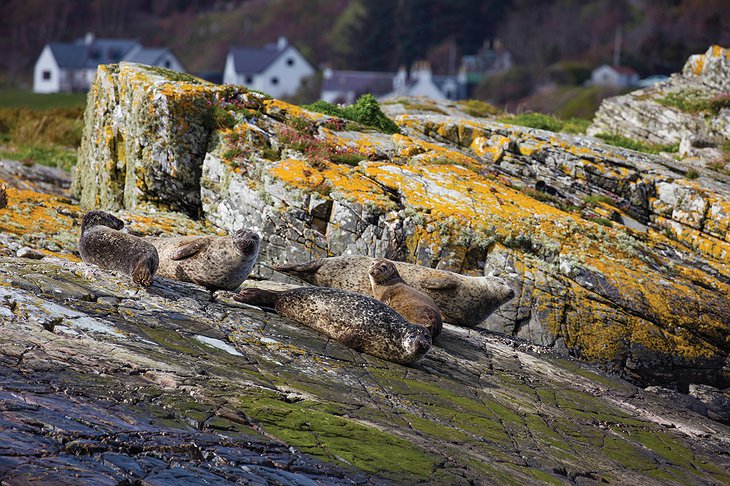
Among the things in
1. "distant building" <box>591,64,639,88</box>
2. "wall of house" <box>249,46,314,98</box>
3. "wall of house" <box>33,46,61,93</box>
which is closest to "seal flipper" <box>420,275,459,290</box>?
"distant building" <box>591,64,639,88</box>

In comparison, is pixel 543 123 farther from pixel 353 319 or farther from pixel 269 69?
pixel 269 69

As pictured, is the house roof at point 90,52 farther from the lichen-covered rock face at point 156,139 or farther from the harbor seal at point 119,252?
the harbor seal at point 119,252

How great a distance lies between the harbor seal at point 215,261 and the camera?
513 inches

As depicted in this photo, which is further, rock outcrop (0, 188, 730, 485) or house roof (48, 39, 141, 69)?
house roof (48, 39, 141, 69)

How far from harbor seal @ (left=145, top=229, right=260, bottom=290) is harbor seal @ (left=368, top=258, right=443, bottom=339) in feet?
5.93

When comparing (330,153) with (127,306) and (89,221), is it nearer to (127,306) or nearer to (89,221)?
(89,221)

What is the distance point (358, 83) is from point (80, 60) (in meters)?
34.2

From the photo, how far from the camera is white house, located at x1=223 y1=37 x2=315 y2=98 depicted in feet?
364

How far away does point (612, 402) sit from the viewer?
12234 millimetres

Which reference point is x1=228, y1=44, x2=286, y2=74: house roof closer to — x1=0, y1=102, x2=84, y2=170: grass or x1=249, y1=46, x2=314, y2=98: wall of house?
x1=249, y1=46, x2=314, y2=98: wall of house

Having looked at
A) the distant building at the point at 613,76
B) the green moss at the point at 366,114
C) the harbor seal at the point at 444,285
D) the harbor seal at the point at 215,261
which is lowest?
the harbor seal at the point at 444,285

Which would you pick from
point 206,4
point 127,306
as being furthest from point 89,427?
point 206,4

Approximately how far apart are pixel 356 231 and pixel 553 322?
349cm

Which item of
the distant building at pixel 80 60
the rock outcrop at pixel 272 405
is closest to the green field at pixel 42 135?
the rock outcrop at pixel 272 405
